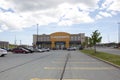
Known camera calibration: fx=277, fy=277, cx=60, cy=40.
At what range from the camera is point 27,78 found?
42.7 feet

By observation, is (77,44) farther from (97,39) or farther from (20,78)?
(20,78)

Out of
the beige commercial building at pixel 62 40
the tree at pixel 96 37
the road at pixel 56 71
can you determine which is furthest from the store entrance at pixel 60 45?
the road at pixel 56 71

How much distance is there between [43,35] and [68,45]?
1594 centimetres

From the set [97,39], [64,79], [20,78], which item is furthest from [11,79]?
[97,39]

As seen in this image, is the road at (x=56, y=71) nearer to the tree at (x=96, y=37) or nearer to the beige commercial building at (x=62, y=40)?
the tree at (x=96, y=37)

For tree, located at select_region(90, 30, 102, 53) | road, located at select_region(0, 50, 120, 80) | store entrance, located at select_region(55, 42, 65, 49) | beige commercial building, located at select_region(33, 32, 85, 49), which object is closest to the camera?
road, located at select_region(0, 50, 120, 80)

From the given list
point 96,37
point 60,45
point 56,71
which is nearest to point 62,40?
point 60,45

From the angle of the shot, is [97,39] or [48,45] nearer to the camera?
[97,39]

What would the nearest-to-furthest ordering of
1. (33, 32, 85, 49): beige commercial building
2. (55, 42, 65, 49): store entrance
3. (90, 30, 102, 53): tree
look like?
(90, 30, 102, 53): tree
(33, 32, 85, 49): beige commercial building
(55, 42, 65, 49): store entrance

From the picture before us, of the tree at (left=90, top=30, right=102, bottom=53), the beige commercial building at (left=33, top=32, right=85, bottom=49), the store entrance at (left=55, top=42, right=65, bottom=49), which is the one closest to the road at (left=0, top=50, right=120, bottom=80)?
the tree at (left=90, top=30, right=102, bottom=53)

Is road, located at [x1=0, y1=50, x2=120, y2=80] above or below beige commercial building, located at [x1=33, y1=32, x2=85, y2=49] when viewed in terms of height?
below

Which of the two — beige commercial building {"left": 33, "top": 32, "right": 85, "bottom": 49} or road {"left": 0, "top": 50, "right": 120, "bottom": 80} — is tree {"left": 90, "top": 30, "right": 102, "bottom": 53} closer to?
road {"left": 0, "top": 50, "right": 120, "bottom": 80}

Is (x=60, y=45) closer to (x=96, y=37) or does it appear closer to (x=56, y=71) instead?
(x=96, y=37)

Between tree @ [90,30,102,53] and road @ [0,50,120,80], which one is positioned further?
tree @ [90,30,102,53]
